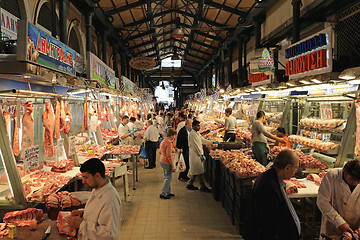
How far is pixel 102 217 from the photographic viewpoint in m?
→ 2.89

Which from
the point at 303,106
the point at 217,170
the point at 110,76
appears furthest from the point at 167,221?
the point at 110,76

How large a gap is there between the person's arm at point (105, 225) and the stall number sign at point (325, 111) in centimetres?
621

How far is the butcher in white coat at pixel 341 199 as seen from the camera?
137 inches

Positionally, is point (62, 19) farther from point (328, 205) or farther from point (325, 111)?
point (328, 205)

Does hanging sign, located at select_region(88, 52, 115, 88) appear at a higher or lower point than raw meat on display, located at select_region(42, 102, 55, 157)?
higher

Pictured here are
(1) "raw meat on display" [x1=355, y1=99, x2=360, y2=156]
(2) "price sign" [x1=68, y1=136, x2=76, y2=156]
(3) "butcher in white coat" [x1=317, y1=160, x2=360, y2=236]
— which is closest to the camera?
(3) "butcher in white coat" [x1=317, y1=160, x2=360, y2=236]

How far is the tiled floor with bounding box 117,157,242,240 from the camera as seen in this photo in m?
5.75

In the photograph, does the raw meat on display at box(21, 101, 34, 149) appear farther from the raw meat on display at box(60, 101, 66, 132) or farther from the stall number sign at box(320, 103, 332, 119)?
the stall number sign at box(320, 103, 332, 119)

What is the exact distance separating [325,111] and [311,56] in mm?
1624

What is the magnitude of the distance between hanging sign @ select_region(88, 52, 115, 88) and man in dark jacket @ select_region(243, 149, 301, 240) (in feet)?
29.8

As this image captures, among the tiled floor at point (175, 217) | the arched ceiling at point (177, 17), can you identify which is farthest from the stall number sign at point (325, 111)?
the arched ceiling at point (177, 17)

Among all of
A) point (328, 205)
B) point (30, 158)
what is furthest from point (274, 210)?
point (30, 158)

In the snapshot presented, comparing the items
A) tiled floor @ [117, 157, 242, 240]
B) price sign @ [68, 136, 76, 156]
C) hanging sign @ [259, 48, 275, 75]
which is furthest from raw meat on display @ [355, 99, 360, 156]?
price sign @ [68, 136, 76, 156]

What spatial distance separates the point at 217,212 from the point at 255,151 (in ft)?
7.19
